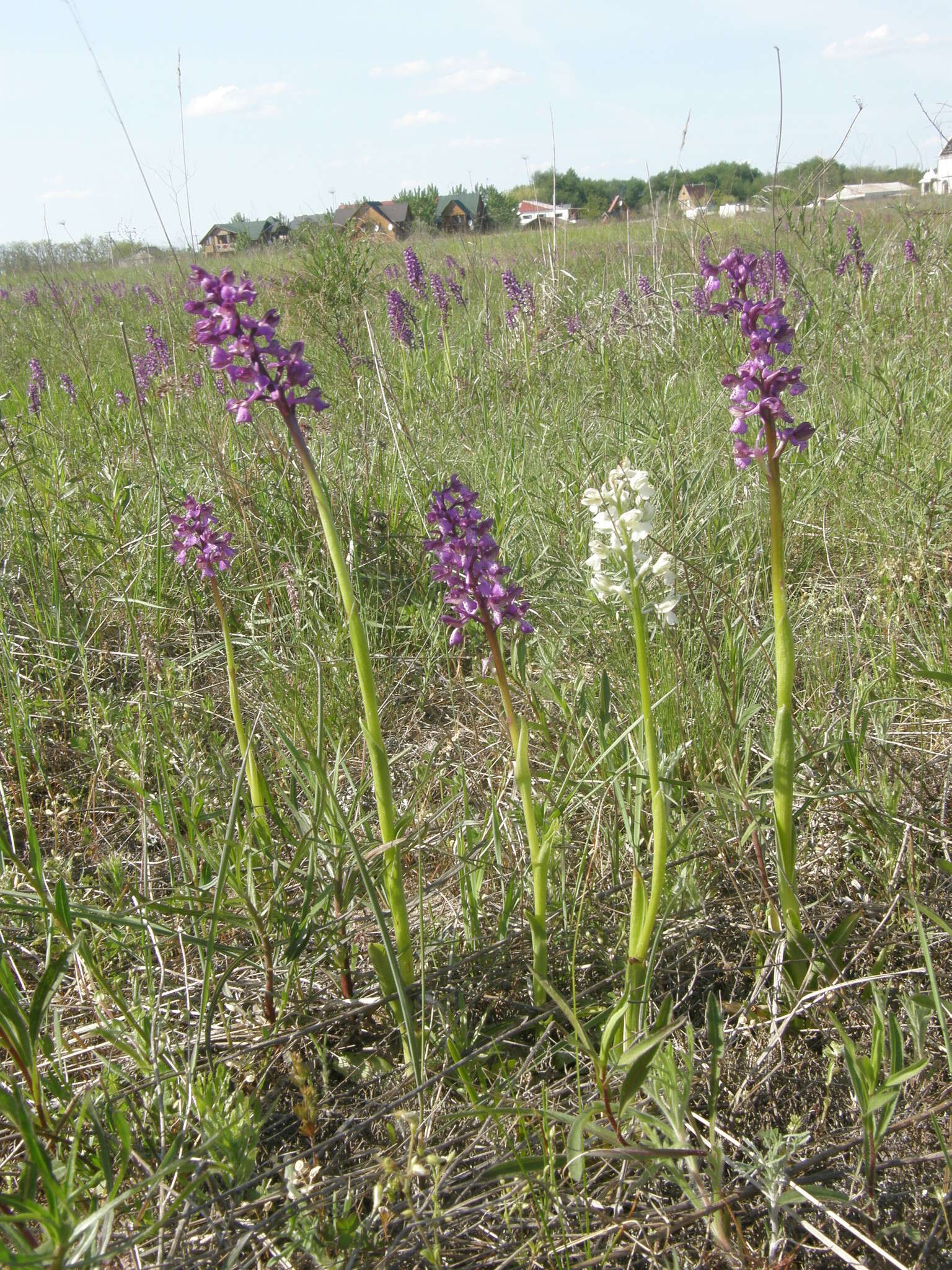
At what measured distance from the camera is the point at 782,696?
1333 mm

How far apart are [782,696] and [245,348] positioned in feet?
3.32

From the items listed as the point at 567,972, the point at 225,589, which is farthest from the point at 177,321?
the point at 567,972

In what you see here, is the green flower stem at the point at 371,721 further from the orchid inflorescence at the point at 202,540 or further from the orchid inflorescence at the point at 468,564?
the orchid inflorescence at the point at 202,540

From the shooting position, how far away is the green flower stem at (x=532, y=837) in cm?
132

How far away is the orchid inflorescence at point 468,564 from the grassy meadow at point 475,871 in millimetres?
230

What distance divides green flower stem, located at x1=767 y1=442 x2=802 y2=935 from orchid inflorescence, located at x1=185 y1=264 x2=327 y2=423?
0.74 meters

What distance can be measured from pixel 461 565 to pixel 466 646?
120cm

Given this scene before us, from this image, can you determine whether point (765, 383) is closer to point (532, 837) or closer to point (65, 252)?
point (532, 837)

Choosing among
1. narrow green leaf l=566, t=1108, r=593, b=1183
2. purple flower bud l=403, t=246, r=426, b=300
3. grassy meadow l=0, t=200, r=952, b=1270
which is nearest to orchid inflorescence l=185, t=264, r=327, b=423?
grassy meadow l=0, t=200, r=952, b=1270

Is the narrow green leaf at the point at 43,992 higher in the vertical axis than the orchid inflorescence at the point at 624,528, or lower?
lower

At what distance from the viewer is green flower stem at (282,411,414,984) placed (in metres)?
1.23

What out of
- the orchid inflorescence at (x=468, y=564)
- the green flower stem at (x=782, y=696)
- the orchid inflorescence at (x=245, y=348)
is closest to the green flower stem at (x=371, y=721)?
the orchid inflorescence at (x=245, y=348)

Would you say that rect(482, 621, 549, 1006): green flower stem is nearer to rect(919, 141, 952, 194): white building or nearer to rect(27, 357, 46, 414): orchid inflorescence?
rect(27, 357, 46, 414): orchid inflorescence

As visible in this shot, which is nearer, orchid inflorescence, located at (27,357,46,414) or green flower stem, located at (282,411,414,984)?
green flower stem, located at (282,411,414,984)
